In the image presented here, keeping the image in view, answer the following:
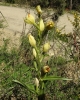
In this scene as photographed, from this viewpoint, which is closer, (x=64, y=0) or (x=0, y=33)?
(x=0, y=33)

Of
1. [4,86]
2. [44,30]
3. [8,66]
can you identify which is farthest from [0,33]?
[44,30]

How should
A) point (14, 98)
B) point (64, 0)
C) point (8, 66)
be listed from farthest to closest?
1. point (64, 0)
2. point (8, 66)
3. point (14, 98)

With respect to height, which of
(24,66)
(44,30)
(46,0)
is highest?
(44,30)

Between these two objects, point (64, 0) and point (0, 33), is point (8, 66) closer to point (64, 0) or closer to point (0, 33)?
point (0, 33)

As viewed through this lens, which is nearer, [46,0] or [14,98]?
[14,98]

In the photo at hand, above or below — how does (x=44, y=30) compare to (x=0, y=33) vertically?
above

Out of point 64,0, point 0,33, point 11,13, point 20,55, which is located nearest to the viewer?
point 20,55

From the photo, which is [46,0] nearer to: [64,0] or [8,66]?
[64,0]

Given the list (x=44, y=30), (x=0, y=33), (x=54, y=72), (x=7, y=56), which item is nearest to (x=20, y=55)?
(x=7, y=56)

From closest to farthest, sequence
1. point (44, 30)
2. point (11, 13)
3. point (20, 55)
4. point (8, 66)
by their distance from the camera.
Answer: point (44, 30) → point (8, 66) → point (20, 55) → point (11, 13)
